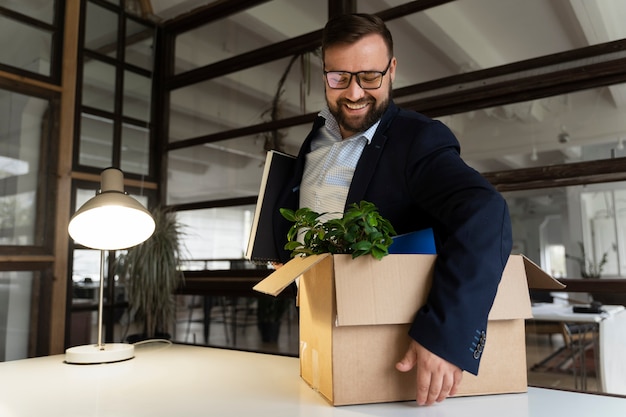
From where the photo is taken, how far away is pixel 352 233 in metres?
0.75

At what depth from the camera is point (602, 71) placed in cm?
219

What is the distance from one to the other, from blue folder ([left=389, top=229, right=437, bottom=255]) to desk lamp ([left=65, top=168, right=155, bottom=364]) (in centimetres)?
75

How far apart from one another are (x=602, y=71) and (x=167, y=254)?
9.07 feet

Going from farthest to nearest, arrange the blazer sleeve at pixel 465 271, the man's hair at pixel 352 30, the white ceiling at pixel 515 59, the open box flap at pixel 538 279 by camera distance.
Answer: the white ceiling at pixel 515 59 < the man's hair at pixel 352 30 < the open box flap at pixel 538 279 < the blazer sleeve at pixel 465 271

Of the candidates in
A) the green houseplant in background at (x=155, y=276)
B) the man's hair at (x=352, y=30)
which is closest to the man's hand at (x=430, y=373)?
the man's hair at (x=352, y=30)

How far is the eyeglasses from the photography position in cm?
95

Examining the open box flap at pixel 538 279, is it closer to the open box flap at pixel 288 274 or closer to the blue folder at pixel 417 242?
the blue folder at pixel 417 242

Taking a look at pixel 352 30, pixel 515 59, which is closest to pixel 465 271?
pixel 352 30

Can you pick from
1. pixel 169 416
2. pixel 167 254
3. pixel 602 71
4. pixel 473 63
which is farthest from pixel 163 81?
pixel 169 416

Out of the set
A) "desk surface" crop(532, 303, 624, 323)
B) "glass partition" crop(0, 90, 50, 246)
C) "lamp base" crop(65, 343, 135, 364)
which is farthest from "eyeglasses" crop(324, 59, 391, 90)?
"glass partition" crop(0, 90, 50, 246)

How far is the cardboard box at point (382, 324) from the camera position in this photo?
728mm

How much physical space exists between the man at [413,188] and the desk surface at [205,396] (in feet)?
0.31

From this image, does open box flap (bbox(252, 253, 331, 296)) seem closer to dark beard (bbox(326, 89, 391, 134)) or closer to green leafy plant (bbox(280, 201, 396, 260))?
Answer: green leafy plant (bbox(280, 201, 396, 260))

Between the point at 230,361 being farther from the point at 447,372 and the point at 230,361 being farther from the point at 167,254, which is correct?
the point at 167,254
